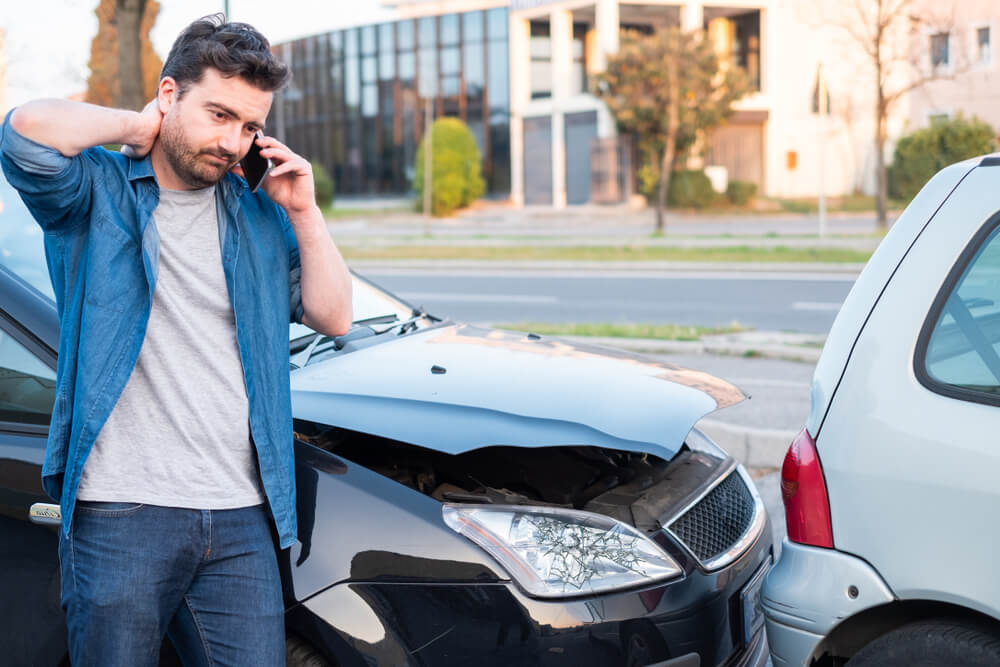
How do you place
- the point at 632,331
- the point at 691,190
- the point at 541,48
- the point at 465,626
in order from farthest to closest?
1. the point at 541,48
2. the point at 691,190
3. the point at 632,331
4. the point at 465,626

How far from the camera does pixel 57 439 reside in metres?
2.13

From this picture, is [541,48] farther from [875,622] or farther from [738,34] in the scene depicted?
[875,622]

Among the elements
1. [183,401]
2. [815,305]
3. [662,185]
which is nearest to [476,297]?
[815,305]

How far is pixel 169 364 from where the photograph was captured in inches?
84.7

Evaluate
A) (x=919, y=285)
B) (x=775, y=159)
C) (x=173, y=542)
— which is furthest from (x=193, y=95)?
(x=775, y=159)

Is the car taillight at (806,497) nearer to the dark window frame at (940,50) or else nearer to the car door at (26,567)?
the car door at (26,567)

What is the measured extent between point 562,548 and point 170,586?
2.84 feet

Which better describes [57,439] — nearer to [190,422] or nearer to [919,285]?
[190,422]

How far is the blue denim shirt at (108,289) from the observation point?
2061 mm

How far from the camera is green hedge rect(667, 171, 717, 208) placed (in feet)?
117

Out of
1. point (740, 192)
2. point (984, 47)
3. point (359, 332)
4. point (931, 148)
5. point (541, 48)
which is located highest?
point (541, 48)

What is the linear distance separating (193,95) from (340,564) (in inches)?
41.4

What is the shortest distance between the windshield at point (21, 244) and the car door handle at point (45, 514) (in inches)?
23.4

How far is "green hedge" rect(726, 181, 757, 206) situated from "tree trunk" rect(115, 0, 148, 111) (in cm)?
2598
